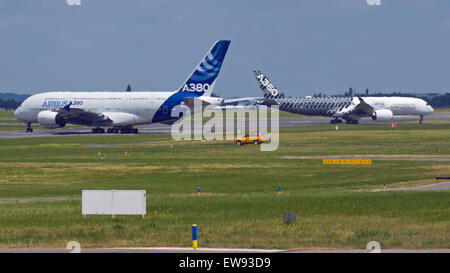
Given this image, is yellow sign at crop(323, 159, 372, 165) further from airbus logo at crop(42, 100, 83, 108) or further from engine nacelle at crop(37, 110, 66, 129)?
engine nacelle at crop(37, 110, 66, 129)

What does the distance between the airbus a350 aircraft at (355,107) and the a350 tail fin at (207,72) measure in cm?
4091

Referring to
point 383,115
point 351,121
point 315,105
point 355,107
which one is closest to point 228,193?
point 355,107

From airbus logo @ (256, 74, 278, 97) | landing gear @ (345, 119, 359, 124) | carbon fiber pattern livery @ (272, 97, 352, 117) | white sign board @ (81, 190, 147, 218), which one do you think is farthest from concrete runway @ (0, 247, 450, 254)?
airbus logo @ (256, 74, 278, 97)

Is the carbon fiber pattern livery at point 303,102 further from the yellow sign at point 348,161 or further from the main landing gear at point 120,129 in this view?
the yellow sign at point 348,161

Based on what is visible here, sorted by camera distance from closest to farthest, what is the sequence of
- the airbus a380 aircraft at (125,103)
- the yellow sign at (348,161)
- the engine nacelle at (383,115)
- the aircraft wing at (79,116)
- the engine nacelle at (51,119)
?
the yellow sign at (348,161) < the airbus a380 aircraft at (125,103) < the aircraft wing at (79,116) < the engine nacelle at (51,119) < the engine nacelle at (383,115)

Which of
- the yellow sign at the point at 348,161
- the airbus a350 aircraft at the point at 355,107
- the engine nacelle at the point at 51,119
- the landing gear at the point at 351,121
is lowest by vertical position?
the yellow sign at the point at 348,161

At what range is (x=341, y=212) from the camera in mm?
35375

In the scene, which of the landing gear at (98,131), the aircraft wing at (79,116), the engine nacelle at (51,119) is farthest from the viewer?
the landing gear at (98,131)

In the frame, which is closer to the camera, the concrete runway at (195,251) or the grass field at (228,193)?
the concrete runway at (195,251)

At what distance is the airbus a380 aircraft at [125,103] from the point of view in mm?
109312

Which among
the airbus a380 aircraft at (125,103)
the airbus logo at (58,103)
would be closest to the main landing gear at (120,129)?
the airbus a380 aircraft at (125,103)

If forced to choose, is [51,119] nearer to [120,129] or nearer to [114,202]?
[120,129]
